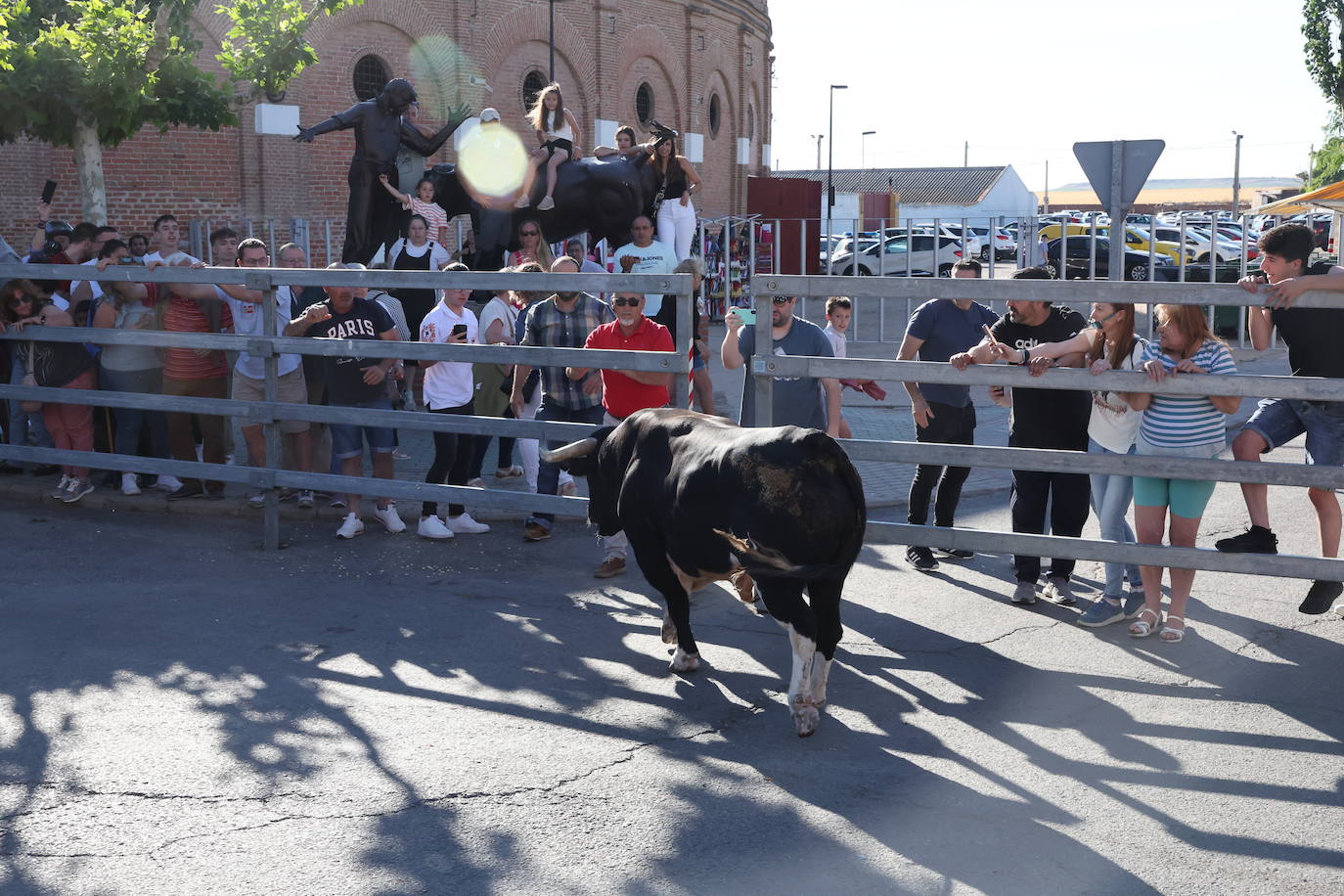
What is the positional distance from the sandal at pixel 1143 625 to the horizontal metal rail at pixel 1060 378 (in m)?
1.27

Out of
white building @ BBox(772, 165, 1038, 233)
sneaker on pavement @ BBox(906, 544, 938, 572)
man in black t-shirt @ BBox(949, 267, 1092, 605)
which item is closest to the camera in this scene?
man in black t-shirt @ BBox(949, 267, 1092, 605)

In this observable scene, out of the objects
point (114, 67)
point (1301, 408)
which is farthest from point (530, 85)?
point (1301, 408)

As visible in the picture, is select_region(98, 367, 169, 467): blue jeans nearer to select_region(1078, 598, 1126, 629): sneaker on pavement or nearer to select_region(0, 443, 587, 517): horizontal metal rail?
select_region(0, 443, 587, 517): horizontal metal rail

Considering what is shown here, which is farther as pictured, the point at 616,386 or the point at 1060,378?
the point at 616,386

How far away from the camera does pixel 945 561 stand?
28.5 feet

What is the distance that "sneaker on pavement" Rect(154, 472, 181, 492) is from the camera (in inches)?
413

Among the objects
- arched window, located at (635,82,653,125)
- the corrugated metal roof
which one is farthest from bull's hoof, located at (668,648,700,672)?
the corrugated metal roof

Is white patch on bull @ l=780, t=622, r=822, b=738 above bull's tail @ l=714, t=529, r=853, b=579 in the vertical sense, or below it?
below

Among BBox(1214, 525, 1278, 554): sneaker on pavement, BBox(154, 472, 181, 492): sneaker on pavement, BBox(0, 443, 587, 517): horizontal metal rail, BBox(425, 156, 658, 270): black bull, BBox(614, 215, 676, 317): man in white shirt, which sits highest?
BBox(425, 156, 658, 270): black bull

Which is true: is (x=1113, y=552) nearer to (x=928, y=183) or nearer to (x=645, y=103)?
(x=645, y=103)

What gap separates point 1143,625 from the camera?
6.82m

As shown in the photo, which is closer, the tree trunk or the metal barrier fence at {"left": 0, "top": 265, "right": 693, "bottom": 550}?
→ the metal barrier fence at {"left": 0, "top": 265, "right": 693, "bottom": 550}

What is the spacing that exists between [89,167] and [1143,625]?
1296 centimetres

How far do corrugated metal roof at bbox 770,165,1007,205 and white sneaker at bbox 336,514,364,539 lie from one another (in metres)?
93.6
